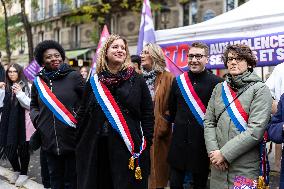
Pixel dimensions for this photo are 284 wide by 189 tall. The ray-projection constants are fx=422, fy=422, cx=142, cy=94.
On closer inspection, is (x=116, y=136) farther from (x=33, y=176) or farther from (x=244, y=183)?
(x=33, y=176)

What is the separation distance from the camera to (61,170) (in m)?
4.36

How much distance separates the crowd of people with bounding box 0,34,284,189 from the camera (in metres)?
3.40

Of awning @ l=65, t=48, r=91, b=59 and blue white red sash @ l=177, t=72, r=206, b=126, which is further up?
awning @ l=65, t=48, r=91, b=59

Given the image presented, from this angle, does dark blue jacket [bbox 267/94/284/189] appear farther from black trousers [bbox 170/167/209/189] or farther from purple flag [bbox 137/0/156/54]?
purple flag [bbox 137/0/156/54]

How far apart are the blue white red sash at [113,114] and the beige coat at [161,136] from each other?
140 centimetres

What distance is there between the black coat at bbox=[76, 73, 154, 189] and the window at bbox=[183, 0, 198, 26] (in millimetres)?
18813

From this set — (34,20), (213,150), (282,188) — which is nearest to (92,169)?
(213,150)

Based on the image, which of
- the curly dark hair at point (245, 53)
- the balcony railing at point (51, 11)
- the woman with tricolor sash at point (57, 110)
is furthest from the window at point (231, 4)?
the curly dark hair at point (245, 53)

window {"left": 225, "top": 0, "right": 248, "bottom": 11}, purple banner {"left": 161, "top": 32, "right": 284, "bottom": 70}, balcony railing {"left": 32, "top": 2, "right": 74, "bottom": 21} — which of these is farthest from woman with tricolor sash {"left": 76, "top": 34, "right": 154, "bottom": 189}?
balcony railing {"left": 32, "top": 2, "right": 74, "bottom": 21}

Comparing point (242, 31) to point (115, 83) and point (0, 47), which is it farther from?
point (0, 47)

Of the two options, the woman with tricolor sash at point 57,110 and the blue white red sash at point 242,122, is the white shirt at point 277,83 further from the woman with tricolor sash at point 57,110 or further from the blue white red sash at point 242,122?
the woman with tricolor sash at point 57,110

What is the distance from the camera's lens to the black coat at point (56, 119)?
4.17 metres

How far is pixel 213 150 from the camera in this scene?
3596mm

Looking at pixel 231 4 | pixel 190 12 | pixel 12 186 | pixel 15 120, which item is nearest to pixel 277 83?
pixel 15 120
